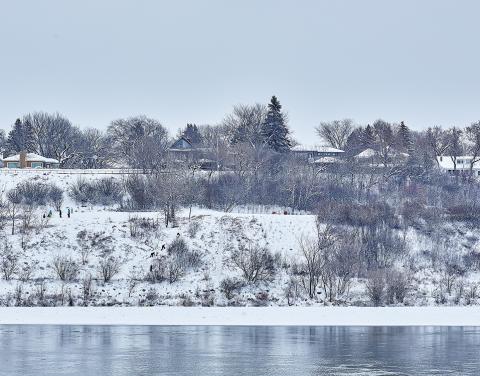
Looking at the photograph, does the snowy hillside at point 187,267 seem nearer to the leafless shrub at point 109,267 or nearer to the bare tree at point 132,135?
the leafless shrub at point 109,267

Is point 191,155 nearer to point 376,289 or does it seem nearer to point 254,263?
point 254,263

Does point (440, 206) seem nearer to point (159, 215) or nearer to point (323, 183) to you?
point (323, 183)

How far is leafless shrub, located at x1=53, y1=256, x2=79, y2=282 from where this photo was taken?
169ft

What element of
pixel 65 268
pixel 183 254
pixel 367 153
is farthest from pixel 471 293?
pixel 367 153

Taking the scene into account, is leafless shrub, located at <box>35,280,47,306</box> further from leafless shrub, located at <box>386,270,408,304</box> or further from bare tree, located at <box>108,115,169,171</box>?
bare tree, located at <box>108,115,169,171</box>

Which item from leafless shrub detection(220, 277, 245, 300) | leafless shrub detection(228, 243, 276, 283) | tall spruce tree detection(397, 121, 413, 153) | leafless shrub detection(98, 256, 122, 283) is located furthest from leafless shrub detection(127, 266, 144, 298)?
tall spruce tree detection(397, 121, 413, 153)

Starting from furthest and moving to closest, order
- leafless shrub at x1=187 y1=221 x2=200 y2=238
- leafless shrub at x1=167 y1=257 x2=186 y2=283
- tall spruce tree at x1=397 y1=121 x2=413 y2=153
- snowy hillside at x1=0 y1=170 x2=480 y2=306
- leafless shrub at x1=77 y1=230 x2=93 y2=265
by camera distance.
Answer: tall spruce tree at x1=397 y1=121 x2=413 y2=153 → leafless shrub at x1=187 y1=221 x2=200 y2=238 → leafless shrub at x1=77 y1=230 x2=93 y2=265 → leafless shrub at x1=167 y1=257 x2=186 y2=283 → snowy hillside at x1=0 y1=170 x2=480 y2=306

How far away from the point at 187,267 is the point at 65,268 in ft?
21.7

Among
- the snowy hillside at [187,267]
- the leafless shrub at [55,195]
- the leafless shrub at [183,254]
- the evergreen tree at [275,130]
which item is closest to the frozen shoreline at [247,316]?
the snowy hillside at [187,267]

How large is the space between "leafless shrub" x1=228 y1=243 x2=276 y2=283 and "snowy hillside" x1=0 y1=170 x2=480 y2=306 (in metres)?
0.31

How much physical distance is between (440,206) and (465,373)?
46981 mm

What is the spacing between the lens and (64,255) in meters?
54.5

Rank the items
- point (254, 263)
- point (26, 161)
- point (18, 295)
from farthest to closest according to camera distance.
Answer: point (26, 161), point (254, 263), point (18, 295)

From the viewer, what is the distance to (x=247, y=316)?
40656mm
